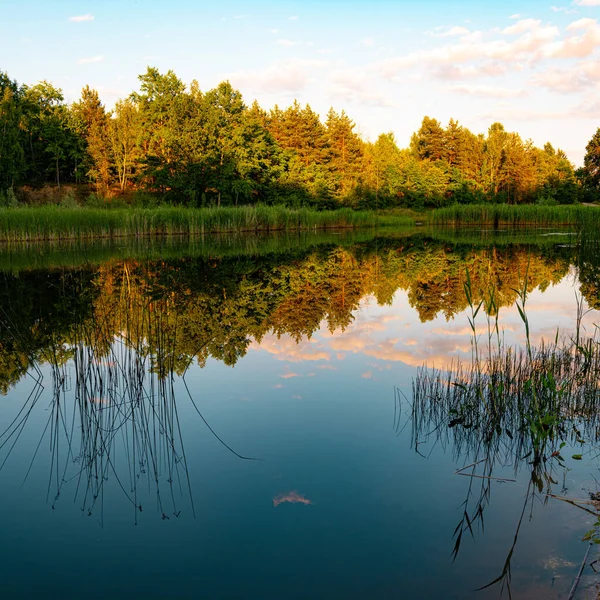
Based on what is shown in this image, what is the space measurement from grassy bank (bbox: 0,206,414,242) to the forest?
218 inches

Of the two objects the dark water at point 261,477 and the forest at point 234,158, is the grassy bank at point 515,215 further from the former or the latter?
the dark water at point 261,477

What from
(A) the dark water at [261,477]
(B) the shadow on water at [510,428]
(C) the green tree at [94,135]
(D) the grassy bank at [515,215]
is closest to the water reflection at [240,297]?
(A) the dark water at [261,477]

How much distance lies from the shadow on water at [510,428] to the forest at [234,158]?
26433mm

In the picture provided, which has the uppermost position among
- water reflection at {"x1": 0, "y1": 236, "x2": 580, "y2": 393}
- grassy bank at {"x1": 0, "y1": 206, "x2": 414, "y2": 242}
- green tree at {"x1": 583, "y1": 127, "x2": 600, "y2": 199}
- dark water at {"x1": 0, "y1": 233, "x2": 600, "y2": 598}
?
green tree at {"x1": 583, "y1": 127, "x2": 600, "y2": 199}

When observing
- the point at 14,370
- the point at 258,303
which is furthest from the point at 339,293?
the point at 14,370

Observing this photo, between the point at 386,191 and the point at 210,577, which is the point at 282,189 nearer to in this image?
the point at 386,191

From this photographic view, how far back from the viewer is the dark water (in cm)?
242

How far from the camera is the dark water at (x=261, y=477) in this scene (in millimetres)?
2424

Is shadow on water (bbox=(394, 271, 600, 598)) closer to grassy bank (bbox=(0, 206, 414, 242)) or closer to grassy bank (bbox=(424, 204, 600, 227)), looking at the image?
grassy bank (bbox=(0, 206, 414, 242))

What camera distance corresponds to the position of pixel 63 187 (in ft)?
134

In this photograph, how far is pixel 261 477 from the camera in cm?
328

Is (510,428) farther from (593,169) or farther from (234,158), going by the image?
(593,169)

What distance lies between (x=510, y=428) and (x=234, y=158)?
1343 inches

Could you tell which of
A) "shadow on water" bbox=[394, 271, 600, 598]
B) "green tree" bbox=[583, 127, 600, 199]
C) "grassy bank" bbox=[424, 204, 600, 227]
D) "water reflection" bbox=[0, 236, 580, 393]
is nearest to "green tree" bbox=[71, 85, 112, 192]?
"grassy bank" bbox=[424, 204, 600, 227]
